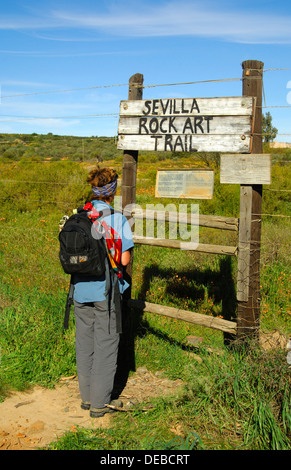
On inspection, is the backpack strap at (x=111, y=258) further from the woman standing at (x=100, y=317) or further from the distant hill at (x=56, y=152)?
the distant hill at (x=56, y=152)

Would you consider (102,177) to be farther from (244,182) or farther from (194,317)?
(194,317)

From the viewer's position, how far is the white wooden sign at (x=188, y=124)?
3.99 meters

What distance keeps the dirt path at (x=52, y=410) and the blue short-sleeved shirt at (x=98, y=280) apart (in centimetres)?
103

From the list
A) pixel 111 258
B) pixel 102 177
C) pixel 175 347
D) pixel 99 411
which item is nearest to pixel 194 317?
pixel 175 347

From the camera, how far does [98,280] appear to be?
12.1ft

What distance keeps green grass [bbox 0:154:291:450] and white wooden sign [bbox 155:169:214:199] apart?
4.26 ft

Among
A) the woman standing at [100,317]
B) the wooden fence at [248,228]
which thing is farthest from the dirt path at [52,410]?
the wooden fence at [248,228]

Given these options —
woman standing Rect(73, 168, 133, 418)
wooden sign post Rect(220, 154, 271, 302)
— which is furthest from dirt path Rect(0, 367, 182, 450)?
wooden sign post Rect(220, 154, 271, 302)

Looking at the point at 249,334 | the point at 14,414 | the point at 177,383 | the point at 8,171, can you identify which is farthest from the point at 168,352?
the point at 8,171

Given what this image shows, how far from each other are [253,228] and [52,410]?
2.51 m

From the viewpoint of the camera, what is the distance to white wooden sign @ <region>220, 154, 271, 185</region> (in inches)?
153

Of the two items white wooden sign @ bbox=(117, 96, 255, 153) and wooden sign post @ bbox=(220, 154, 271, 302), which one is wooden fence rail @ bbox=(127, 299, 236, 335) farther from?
white wooden sign @ bbox=(117, 96, 255, 153)

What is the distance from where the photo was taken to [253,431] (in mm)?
3021
